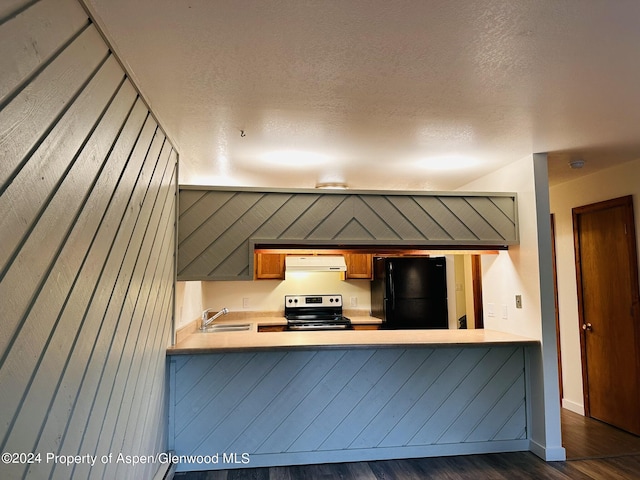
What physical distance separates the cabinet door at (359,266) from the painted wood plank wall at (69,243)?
358 centimetres

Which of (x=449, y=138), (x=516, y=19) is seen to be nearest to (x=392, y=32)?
(x=516, y=19)

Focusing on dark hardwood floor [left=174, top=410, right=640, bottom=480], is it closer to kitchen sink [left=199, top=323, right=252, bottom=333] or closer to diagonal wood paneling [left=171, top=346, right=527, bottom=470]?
diagonal wood paneling [left=171, top=346, right=527, bottom=470]

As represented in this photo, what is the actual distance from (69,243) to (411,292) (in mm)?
4343

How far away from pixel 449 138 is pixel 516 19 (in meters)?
1.23

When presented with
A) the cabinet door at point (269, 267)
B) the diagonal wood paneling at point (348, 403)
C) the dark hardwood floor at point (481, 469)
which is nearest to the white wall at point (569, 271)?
the dark hardwood floor at point (481, 469)

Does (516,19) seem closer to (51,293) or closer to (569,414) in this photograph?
(51,293)

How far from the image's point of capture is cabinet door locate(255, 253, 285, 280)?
5.15 m

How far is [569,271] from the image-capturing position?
3.99 metres

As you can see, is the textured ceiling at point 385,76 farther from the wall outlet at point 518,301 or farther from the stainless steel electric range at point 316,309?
the stainless steel electric range at point 316,309

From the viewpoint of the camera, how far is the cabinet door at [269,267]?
16.9 ft

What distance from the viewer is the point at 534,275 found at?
3.04 metres

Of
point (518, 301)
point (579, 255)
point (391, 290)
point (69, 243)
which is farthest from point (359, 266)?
point (69, 243)

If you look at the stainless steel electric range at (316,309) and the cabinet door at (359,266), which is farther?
the cabinet door at (359,266)

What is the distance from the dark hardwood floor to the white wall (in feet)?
2.88
